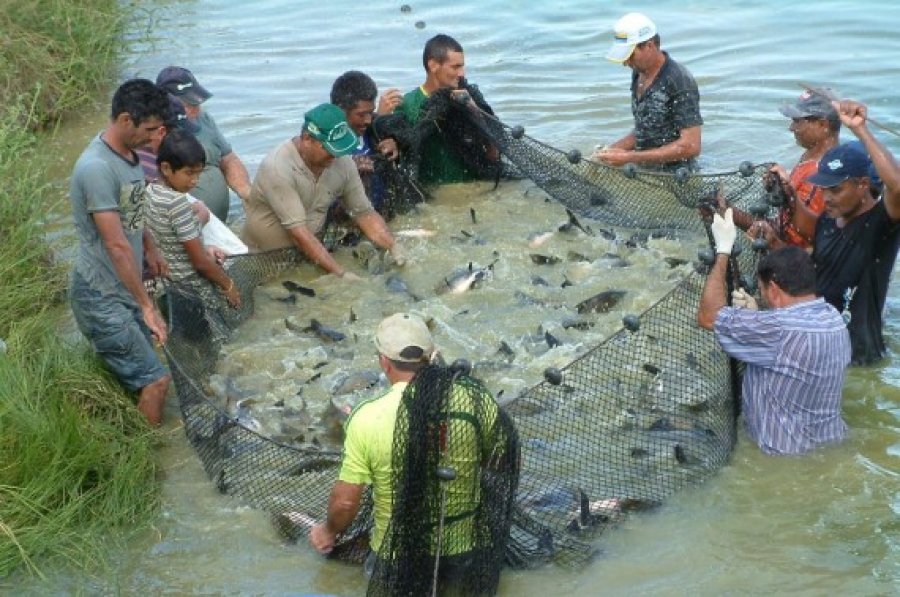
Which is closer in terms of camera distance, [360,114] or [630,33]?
[360,114]

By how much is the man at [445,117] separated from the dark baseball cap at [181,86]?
164cm

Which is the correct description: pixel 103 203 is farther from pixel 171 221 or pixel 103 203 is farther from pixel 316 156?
pixel 316 156

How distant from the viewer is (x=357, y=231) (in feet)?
31.8

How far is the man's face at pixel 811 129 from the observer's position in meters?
7.73

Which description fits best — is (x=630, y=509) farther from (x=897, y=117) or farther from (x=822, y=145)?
(x=897, y=117)

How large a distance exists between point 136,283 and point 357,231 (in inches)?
121

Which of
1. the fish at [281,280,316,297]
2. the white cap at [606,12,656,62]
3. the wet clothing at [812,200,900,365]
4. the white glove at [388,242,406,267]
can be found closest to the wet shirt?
the fish at [281,280,316,297]

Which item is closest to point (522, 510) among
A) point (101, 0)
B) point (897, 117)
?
point (897, 117)

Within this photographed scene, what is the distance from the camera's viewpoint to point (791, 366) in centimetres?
633

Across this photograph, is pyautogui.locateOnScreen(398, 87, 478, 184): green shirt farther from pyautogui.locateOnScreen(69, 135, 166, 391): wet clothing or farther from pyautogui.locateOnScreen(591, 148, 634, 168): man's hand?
pyautogui.locateOnScreen(69, 135, 166, 391): wet clothing

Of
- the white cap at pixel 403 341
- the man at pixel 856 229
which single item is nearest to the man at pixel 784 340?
the man at pixel 856 229

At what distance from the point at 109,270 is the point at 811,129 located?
14.0ft

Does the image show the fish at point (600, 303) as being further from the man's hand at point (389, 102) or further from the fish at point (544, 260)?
the man's hand at point (389, 102)

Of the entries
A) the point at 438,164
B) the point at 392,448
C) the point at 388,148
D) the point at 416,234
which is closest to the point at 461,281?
the point at 416,234
